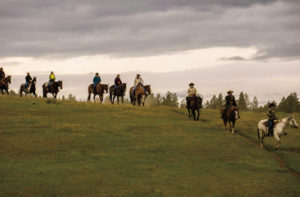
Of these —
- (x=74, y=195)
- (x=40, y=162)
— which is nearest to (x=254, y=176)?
(x=74, y=195)

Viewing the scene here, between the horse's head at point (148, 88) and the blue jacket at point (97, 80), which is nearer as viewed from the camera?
the horse's head at point (148, 88)

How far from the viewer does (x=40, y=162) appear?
2372 cm

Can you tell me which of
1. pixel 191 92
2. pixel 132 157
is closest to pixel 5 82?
pixel 191 92

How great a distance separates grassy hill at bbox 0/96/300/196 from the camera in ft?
62.2

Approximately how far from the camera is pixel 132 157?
2503cm

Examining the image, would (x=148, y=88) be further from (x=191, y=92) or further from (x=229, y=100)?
(x=229, y=100)

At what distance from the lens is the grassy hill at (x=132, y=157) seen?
62.2 ft

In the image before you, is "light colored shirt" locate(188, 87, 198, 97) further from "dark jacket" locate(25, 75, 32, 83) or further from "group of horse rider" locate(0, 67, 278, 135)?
"dark jacket" locate(25, 75, 32, 83)

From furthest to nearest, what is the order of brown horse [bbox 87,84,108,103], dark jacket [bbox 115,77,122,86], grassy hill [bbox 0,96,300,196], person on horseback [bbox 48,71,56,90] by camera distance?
1. brown horse [bbox 87,84,108,103]
2. dark jacket [bbox 115,77,122,86]
3. person on horseback [bbox 48,71,56,90]
4. grassy hill [bbox 0,96,300,196]

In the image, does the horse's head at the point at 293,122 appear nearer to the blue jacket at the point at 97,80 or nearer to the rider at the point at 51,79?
the blue jacket at the point at 97,80

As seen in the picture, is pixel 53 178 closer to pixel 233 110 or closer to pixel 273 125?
pixel 273 125

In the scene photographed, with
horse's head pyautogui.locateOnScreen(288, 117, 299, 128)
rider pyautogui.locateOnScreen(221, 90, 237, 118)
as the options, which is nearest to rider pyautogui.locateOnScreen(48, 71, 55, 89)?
rider pyautogui.locateOnScreen(221, 90, 237, 118)

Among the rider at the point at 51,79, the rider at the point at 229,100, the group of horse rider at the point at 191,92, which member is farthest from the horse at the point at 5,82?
the rider at the point at 229,100

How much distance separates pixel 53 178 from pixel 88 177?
1.47 metres
